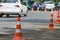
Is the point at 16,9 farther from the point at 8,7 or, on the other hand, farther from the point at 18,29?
the point at 18,29

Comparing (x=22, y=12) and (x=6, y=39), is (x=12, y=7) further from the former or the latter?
(x=6, y=39)

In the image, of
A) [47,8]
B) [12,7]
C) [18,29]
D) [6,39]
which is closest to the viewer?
[18,29]

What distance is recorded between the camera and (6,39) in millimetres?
11562

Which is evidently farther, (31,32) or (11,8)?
(11,8)

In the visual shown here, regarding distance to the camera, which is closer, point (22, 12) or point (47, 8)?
point (22, 12)

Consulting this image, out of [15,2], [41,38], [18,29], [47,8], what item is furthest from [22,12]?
[47,8]

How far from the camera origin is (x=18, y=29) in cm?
977

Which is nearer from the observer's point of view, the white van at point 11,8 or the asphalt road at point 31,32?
the asphalt road at point 31,32

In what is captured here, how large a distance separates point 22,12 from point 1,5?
200cm

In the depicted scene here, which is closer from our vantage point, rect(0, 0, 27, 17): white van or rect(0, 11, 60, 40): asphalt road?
rect(0, 11, 60, 40): asphalt road

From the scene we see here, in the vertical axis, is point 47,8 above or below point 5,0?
below

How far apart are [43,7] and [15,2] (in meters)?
25.3

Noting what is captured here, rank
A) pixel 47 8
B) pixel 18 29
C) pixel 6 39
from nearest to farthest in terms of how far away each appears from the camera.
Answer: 1. pixel 18 29
2. pixel 6 39
3. pixel 47 8

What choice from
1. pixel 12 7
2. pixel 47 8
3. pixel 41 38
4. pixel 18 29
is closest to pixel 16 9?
pixel 12 7
